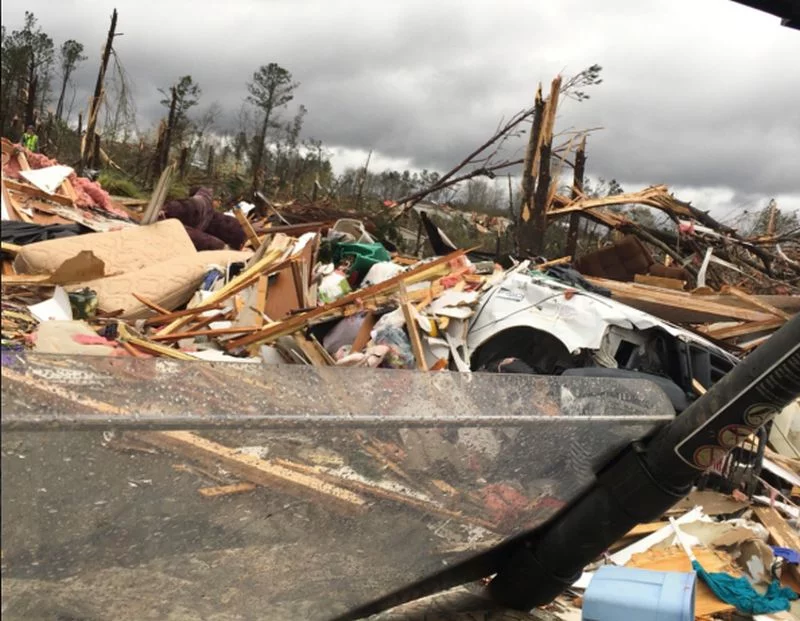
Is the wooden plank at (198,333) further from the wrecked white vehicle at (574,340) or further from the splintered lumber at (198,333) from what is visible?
the wrecked white vehicle at (574,340)

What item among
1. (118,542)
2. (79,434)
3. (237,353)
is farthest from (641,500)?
(237,353)

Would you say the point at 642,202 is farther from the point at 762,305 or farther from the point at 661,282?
the point at 762,305

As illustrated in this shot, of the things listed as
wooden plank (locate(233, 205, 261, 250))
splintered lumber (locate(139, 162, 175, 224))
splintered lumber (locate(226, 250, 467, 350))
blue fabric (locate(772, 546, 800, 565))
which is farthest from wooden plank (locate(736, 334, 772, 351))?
splintered lumber (locate(139, 162, 175, 224))

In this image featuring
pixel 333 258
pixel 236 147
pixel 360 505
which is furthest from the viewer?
pixel 236 147

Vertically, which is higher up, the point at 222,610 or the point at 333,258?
the point at 333,258

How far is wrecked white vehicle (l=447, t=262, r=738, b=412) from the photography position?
577 centimetres

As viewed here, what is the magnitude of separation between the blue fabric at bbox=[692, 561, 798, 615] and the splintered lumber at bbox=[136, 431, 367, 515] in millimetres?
2416

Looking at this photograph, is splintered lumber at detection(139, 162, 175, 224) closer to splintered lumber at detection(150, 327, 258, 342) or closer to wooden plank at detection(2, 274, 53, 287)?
wooden plank at detection(2, 274, 53, 287)

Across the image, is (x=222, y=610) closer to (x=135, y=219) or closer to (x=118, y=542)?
(x=118, y=542)

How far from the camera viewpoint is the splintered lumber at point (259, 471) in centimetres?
128

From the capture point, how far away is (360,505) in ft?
5.58

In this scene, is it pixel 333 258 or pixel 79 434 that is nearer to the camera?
pixel 79 434

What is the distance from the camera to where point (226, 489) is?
4.74 ft

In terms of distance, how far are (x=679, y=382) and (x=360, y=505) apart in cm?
467
